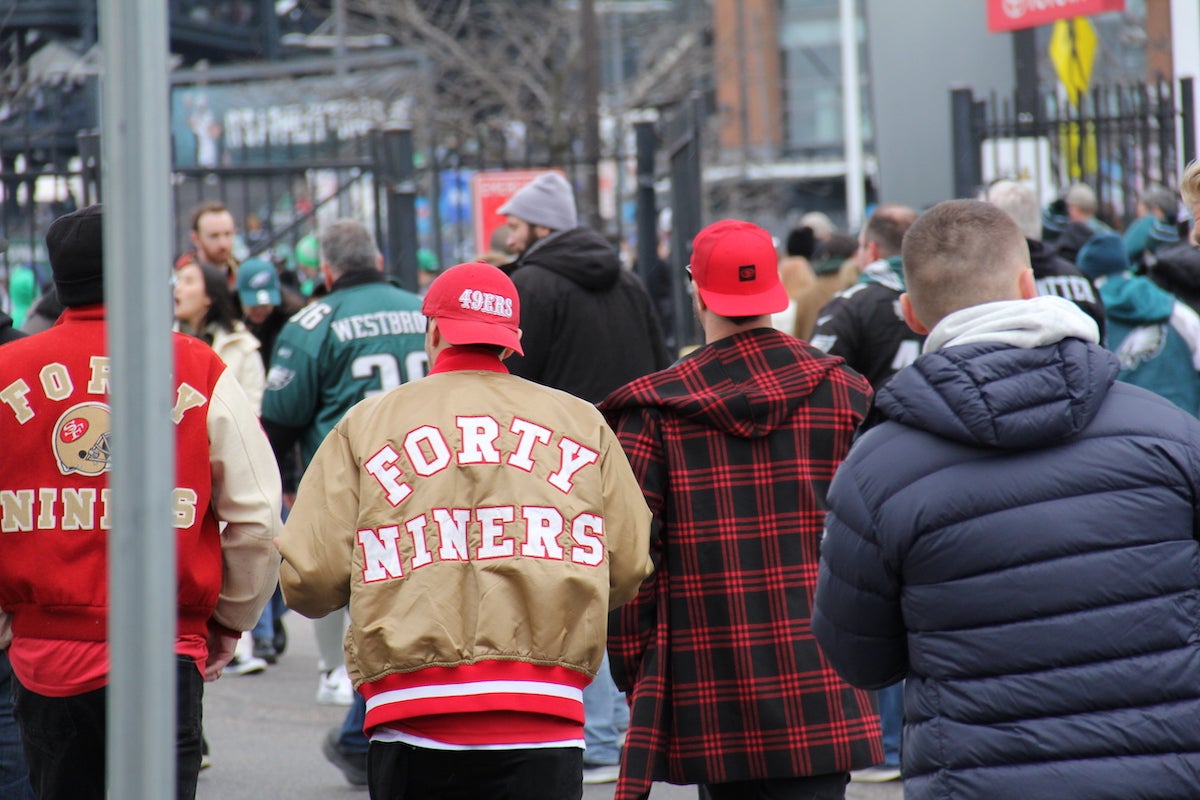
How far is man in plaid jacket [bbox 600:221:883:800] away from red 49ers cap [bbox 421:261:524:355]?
0.59 metres

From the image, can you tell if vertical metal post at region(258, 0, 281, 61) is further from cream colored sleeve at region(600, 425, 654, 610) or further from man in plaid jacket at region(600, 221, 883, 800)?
cream colored sleeve at region(600, 425, 654, 610)

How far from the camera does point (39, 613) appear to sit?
3777 millimetres

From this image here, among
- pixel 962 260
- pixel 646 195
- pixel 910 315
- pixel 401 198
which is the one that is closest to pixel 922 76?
pixel 646 195

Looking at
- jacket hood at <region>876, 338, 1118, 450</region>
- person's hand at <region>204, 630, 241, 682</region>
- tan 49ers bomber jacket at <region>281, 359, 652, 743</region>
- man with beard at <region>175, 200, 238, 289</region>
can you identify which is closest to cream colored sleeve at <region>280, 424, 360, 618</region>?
tan 49ers bomber jacket at <region>281, 359, 652, 743</region>

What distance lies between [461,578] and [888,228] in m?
3.56

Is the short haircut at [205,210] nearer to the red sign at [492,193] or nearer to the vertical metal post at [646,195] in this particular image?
the red sign at [492,193]

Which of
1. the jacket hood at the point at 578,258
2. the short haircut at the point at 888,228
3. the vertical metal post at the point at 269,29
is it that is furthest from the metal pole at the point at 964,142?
the vertical metal post at the point at 269,29

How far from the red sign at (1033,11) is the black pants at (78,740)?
518 inches

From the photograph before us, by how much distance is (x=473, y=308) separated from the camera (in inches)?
141

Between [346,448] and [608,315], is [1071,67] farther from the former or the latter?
[346,448]

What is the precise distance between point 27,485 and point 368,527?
39.1 inches

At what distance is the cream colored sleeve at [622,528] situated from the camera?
3.55 meters

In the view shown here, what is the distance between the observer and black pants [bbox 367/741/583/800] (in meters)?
3.36

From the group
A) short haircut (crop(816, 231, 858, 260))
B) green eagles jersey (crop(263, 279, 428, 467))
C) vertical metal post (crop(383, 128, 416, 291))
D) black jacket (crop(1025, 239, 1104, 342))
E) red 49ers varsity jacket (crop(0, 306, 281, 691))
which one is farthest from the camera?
short haircut (crop(816, 231, 858, 260))
